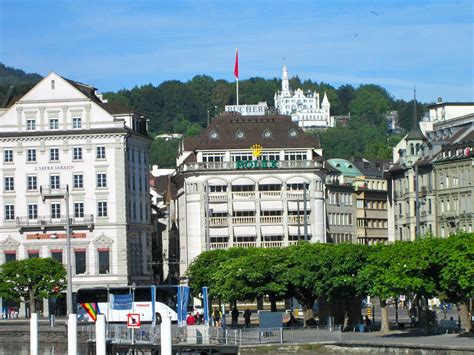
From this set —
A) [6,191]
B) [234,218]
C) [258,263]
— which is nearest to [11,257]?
[6,191]

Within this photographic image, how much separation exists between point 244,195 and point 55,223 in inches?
986

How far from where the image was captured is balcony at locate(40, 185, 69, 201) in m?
156

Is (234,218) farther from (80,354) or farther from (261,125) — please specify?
(80,354)

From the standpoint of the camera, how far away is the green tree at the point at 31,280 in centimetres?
14338

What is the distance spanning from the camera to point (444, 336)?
295ft

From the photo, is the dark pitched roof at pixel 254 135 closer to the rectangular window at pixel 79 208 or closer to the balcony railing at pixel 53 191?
the rectangular window at pixel 79 208

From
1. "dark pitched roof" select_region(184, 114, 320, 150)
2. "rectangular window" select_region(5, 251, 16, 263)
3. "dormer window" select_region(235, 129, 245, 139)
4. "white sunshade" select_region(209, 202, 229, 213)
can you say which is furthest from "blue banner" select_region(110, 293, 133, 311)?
"dormer window" select_region(235, 129, 245, 139)

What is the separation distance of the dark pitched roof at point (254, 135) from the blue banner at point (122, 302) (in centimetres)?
5642

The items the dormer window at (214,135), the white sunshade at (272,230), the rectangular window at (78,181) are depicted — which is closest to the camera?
the rectangular window at (78,181)

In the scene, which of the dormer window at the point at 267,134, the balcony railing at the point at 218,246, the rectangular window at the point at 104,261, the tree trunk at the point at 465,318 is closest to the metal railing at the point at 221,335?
the tree trunk at the point at 465,318

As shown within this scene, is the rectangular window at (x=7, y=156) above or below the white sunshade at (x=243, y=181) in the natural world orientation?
above

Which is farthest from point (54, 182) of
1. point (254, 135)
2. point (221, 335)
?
point (221, 335)

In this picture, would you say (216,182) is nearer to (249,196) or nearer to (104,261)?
(249,196)

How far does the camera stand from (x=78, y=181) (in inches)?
6176
